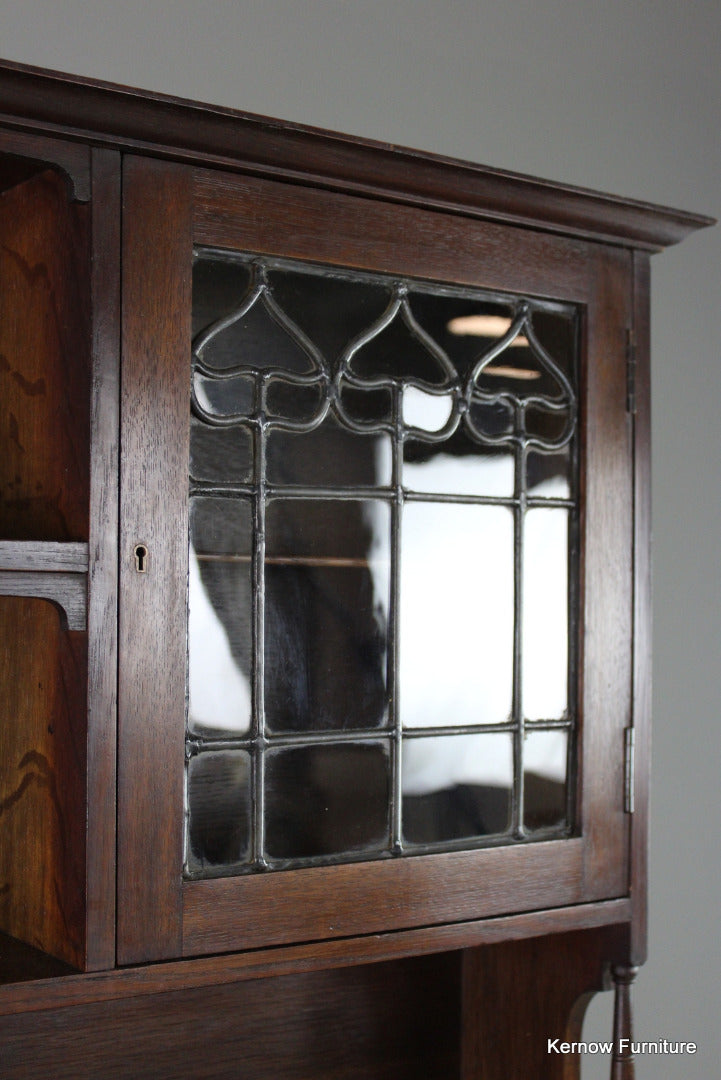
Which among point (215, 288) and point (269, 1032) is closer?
point (215, 288)

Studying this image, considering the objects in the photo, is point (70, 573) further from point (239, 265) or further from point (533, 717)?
point (533, 717)

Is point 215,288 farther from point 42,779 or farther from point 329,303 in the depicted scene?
point 42,779

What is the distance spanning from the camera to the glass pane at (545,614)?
1137mm

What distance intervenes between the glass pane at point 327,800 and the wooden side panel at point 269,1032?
0.35m

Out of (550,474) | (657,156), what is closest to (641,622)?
(550,474)

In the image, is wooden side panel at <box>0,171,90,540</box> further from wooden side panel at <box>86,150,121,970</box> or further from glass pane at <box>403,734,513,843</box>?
glass pane at <box>403,734,513,843</box>

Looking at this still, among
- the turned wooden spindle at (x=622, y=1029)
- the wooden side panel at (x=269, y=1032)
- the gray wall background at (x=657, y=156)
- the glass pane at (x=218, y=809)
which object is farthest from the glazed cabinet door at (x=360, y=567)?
the gray wall background at (x=657, y=156)

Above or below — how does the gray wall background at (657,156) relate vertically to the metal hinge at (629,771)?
above

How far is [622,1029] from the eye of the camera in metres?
1.22

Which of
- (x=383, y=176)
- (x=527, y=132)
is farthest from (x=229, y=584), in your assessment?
(x=527, y=132)

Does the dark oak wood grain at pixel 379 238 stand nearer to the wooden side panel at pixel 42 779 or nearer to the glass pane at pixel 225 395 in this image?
the glass pane at pixel 225 395

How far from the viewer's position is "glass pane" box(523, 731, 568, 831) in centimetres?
113

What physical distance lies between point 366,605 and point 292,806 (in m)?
0.18

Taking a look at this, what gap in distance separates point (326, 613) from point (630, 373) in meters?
0.40
